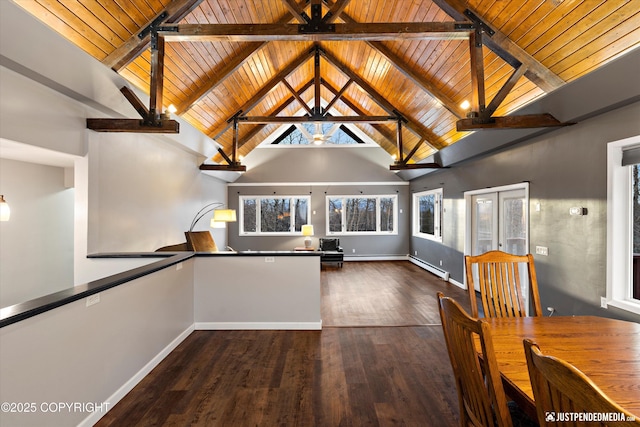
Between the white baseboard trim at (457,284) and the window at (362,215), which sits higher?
the window at (362,215)

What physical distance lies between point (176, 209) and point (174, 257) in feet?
8.72

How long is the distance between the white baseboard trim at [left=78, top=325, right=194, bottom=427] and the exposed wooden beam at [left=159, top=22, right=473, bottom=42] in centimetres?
344

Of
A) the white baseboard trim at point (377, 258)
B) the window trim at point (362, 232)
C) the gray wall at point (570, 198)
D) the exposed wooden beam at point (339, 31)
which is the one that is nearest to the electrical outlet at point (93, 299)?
the exposed wooden beam at point (339, 31)

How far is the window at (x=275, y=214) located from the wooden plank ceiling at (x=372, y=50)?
3090 millimetres

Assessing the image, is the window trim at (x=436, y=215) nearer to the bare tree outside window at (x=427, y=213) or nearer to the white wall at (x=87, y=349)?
the bare tree outside window at (x=427, y=213)

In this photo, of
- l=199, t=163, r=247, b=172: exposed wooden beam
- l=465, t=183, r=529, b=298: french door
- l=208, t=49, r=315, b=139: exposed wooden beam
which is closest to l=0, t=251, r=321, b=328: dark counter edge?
l=199, t=163, r=247, b=172: exposed wooden beam

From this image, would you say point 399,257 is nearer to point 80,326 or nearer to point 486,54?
point 486,54

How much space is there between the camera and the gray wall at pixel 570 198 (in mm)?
2945

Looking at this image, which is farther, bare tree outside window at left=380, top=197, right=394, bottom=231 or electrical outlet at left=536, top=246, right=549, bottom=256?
bare tree outside window at left=380, top=197, right=394, bottom=231

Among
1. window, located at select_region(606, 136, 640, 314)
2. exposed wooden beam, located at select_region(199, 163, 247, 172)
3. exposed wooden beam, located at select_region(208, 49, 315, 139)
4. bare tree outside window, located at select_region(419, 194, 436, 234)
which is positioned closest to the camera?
window, located at select_region(606, 136, 640, 314)

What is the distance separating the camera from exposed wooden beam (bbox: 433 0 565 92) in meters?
3.27

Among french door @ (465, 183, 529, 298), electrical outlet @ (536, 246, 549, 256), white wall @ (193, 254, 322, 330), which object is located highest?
french door @ (465, 183, 529, 298)

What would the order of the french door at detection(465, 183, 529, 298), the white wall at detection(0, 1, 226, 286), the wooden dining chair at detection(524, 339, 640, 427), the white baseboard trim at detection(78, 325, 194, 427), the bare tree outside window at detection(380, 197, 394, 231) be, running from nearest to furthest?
the wooden dining chair at detection(524, 339, 640, 427) < the white baseboard trim at detection(78, 325, 194, 427) < the white wall at detection(0, 1, 226, 286) < the french door at detection(465, 183, 529, 298) < the bare tree outside window at detection(380, 197, 394, 231)

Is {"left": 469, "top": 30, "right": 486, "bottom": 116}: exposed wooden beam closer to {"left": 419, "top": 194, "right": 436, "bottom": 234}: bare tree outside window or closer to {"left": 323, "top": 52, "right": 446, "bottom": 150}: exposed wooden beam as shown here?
{"left": 323, "top": 52, "right": 446, "bottom": 150}: exposed wooden beam
